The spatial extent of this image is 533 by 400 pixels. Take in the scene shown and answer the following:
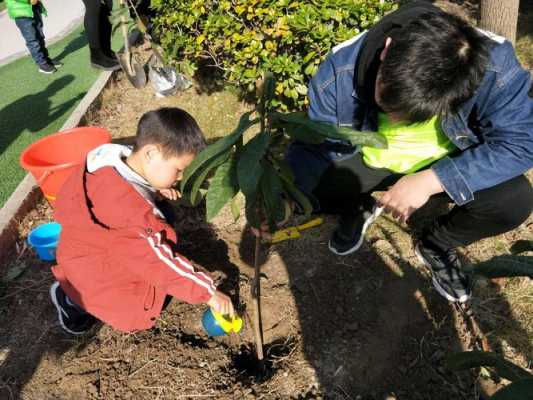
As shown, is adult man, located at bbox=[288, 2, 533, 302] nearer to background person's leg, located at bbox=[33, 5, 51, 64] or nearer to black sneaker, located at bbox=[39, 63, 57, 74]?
black sneaker, located at bbox=[39, 63, 57, 74]

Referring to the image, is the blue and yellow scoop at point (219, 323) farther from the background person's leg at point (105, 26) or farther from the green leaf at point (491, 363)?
the background person's leg at point (105, 26)

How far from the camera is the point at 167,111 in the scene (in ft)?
6.36

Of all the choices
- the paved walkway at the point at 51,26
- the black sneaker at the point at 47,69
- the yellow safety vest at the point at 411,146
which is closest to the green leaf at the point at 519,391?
the yellow safety vest at the point at 411,146

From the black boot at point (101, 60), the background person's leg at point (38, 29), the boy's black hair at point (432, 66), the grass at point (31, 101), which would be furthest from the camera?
the background person's leg at point (38, 29)

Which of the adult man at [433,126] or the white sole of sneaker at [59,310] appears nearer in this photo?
the adult man at [433,126]

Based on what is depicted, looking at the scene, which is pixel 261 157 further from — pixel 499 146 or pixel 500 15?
pixel 500 15

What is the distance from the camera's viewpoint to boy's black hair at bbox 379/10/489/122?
1.28 metres

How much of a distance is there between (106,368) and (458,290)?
1.97 metres

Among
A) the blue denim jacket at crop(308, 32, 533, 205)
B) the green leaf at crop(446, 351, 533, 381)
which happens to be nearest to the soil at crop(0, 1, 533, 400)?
the blue denim jacket at crop(308, 32, 533, 205)

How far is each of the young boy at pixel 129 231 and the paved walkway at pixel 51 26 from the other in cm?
711

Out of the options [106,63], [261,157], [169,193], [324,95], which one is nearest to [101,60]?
[106,63]

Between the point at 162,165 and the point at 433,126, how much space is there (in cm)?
133

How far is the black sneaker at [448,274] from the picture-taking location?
7.24 ft

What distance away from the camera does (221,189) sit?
1188 millimetres
